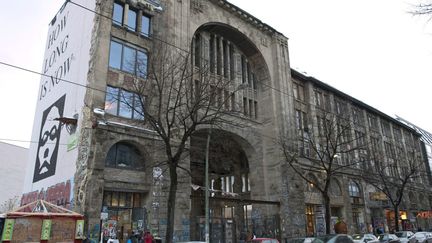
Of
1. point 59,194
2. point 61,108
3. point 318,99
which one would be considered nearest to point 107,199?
point 59,194

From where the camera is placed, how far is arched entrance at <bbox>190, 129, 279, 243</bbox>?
2778 cm

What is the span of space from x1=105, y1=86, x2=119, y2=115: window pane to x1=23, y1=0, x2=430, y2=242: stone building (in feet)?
0.22

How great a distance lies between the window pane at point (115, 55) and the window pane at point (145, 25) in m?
2.62

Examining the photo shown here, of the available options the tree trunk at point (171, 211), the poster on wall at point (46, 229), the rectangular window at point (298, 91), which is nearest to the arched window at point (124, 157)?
the tree trunk at point (171, 211)

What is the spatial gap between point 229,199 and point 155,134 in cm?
831

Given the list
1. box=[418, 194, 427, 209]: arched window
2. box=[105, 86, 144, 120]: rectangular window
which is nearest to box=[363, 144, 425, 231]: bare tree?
box=[418, 194, 427, 209]: arched window

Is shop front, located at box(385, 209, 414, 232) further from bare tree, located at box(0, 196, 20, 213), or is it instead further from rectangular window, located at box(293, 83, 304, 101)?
bare tree, located at box(0, 196, 20, 213)

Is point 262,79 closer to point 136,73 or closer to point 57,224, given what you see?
point 136,73

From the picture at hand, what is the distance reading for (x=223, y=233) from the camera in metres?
27.5

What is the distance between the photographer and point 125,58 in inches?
968

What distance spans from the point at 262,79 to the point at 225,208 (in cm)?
1385

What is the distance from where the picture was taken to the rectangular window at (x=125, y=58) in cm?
2398

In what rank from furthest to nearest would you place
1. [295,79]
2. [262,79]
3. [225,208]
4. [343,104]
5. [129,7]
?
1. [343,104]
2. [295,79]
3. [262,79]
4. [225,208]
5. [129,7]

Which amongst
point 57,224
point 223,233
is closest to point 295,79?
point 223,233
